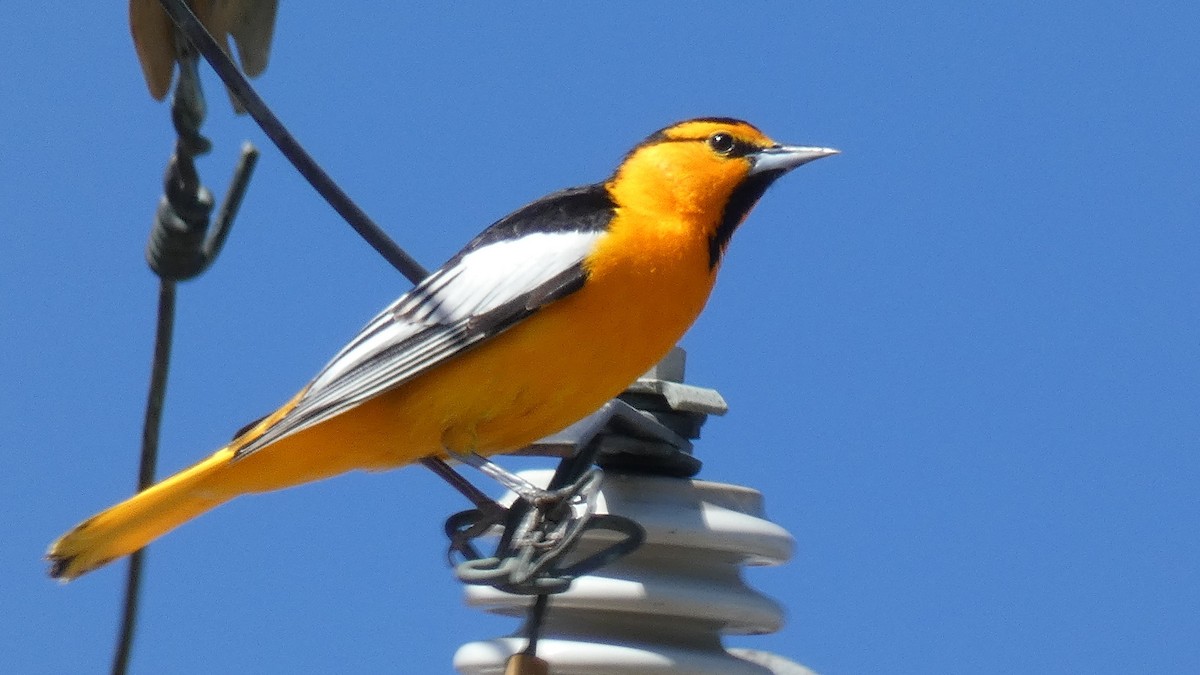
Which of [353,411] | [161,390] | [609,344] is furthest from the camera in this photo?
[353,411]

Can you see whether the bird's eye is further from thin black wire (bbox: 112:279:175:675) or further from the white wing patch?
thin black wire (bbox: 112:279:175:675)

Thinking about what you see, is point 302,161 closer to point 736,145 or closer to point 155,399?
point 155,399

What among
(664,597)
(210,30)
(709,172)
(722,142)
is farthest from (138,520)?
(722,142)

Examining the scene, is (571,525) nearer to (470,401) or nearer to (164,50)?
(470,401)

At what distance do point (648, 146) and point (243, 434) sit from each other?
1.24 m

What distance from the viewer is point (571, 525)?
251cm

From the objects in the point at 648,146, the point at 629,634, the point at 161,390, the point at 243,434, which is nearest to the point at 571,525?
the point at 629,634

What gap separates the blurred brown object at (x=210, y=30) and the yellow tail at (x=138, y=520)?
0.84m

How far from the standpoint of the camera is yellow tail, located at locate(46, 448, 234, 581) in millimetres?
3000

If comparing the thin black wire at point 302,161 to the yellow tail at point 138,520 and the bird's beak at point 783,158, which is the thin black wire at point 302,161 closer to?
the yellow tail at point 138,520

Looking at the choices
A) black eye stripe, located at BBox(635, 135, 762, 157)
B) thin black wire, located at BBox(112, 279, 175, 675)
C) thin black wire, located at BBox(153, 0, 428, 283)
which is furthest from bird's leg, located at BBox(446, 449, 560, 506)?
black eye stripe, located at BBox(635, 135, 762, 157)

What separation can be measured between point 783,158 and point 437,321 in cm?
98

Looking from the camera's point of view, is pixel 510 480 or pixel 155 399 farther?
pixel 510 480

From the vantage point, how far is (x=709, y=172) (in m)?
3.44
